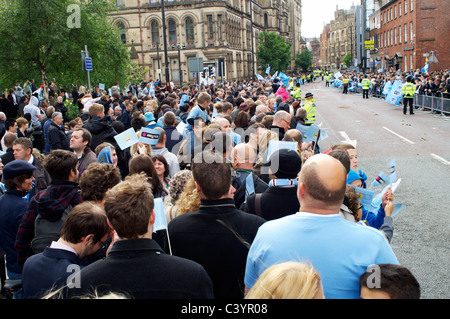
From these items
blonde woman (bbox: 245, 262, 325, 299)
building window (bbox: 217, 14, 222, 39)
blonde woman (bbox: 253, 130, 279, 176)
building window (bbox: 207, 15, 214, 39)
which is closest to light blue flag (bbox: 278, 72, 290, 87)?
blonde woman (bbox: 253, 130, 279, 176)

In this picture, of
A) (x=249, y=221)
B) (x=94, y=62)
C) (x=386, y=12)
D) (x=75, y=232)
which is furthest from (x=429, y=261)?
(x=386, y=12)

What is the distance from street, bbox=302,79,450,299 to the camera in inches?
249

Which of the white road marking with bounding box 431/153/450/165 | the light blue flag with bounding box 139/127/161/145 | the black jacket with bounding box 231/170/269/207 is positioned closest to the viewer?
the black jacket with bounding box 231/170/269/207

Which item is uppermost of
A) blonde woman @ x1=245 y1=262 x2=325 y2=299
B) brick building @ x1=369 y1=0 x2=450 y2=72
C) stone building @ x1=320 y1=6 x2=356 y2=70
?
stone building @ x1=320 y1=6 x2=356 y2=70

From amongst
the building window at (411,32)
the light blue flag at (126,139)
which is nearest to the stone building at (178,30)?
the building window at (411,32)

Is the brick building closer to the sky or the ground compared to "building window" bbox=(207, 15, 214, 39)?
closer to the ground

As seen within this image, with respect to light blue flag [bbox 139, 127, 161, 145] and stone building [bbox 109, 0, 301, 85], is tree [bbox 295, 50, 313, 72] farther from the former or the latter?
light blue flag [bbox 139, 127, 161, 145]

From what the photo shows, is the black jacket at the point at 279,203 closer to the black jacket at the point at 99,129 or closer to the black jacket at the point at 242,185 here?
the black jacket at the point at 242,185

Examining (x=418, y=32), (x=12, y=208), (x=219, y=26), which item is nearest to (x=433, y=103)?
(x=12, y=208)

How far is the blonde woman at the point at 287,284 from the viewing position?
→ 1921mm

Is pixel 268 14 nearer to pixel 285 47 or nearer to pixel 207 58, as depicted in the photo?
pixel 285 47

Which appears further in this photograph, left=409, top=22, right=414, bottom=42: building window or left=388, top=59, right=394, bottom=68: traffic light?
left=388, top=59, right=394, bottom=68: traffic light

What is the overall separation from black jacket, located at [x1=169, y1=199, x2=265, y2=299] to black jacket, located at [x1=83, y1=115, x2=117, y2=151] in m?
6.27

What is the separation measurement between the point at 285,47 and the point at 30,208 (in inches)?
3092
